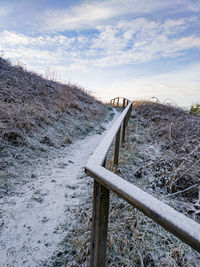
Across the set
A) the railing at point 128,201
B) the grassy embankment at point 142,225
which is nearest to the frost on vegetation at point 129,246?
the grassy embankment at point 142,225

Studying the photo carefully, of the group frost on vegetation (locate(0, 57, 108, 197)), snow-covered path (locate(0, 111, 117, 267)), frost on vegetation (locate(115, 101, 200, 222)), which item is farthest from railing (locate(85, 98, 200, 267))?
frost on vegetation (locate(0, 57, 108, 197))

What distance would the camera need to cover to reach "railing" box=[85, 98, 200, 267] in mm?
754

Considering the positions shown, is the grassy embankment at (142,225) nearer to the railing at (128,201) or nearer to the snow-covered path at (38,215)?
the snow-covered path at (38,215)

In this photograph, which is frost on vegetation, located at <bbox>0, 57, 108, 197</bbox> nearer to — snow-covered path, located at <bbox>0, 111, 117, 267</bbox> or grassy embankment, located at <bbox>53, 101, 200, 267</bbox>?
snow-covered path, located at <bbox>0, 111, 117, 267</bbox>

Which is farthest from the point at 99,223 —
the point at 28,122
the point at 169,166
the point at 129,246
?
the point at 28,122

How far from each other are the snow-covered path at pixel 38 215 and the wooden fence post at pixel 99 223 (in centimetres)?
82

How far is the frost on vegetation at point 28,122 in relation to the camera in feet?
12.2

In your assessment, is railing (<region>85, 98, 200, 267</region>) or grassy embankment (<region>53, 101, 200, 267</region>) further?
grassy embankment (<region>53, 101, 200, 267</region>)

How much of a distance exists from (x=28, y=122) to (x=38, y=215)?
2966mm

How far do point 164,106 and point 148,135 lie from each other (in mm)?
4557

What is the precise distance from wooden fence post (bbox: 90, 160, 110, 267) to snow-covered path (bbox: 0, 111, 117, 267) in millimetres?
817

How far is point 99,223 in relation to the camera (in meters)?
1.27

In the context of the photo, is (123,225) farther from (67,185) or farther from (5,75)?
(5,75)

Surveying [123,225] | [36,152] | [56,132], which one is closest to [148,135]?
[56,132]
